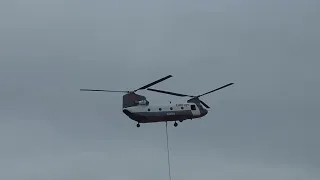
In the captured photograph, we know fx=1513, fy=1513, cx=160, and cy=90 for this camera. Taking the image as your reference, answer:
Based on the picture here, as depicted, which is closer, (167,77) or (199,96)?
(167,77)

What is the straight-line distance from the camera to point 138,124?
548ft

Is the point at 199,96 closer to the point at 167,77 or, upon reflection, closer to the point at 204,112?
the point at 204,112

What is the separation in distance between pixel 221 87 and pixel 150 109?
28.9ft

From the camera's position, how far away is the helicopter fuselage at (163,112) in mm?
166750

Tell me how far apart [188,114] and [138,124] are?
22.6 feet

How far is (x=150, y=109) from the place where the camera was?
551 feet

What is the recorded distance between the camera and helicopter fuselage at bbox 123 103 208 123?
16675cm

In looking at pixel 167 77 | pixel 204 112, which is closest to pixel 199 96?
pixel 204 112

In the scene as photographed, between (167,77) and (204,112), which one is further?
(204,112)

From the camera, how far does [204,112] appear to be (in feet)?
569

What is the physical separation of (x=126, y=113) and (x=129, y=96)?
2270 mm

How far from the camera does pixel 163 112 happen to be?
168625 mm

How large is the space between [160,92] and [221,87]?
7016 mm

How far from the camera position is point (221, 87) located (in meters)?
171
